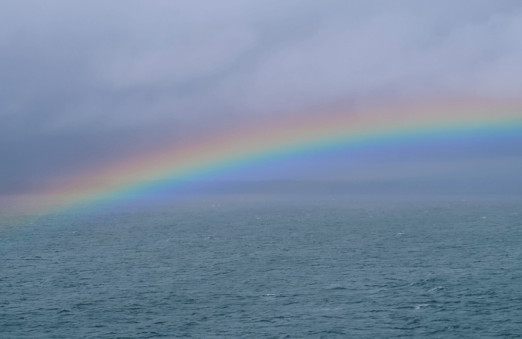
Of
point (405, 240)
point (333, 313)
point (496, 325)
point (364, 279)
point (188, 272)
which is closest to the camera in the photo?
point (496, 325)

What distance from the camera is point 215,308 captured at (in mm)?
77188

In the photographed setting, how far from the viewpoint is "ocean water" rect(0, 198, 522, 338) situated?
68.8 m

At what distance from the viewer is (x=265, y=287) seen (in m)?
89.8

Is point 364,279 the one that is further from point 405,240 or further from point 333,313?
point 405,240

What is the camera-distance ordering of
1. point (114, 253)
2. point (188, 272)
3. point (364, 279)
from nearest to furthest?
point (364, 279), point (188, 272), point (114, 253)

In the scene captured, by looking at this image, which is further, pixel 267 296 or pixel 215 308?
pixel 267 296

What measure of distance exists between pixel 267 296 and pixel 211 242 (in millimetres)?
69609

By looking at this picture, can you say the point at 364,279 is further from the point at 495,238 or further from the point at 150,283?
the point at 495,238

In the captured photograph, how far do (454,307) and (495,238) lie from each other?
266 ft

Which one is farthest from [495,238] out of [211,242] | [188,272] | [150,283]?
[150,283]

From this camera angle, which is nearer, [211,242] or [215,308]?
[215,308]

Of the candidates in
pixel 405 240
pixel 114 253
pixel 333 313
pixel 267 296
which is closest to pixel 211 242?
pixel 114 253

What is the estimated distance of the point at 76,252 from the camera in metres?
136

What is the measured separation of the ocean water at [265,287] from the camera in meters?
68.8
